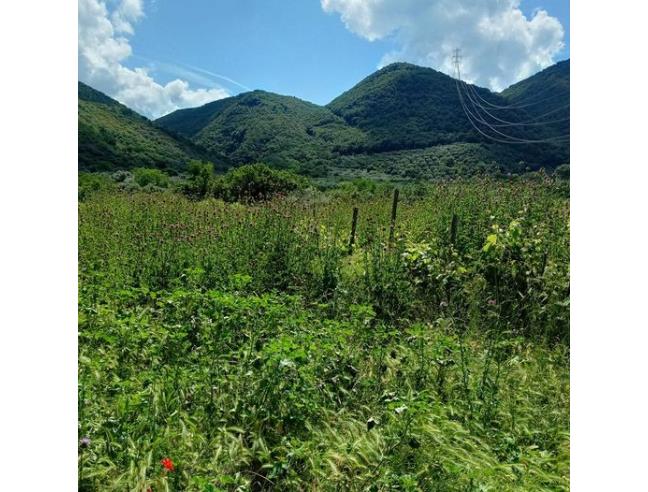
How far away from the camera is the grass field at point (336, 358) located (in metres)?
2.55

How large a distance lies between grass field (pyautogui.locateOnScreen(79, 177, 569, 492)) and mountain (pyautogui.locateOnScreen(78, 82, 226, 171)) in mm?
19541

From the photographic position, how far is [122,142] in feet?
A: 118

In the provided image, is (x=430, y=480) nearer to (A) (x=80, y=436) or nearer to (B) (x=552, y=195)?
(A) (x=80, y=436)

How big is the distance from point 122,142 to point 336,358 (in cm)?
3677

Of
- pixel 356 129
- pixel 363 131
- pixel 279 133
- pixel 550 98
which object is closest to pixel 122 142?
pixel 279 133

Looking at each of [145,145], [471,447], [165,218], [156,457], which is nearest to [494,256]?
[471,447]

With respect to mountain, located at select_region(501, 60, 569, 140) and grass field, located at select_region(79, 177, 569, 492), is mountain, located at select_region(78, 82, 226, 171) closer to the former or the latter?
grass field, located at select_region(79, 177, 569, 492)

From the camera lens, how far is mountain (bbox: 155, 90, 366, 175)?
39438 millimetres

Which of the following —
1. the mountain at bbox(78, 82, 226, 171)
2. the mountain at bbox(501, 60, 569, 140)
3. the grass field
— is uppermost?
the mountain at bbox(78, 82, 226, 171)

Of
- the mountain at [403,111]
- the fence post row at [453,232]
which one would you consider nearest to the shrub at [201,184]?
the fence post row at [453,232]

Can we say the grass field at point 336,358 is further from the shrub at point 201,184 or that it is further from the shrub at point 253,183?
the shrub at point 201,184

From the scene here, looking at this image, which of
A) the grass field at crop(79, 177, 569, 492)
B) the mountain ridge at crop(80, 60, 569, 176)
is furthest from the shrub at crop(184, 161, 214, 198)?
the mountain ridge at crop(80, 60, 569, 176)

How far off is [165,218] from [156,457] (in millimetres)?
6308

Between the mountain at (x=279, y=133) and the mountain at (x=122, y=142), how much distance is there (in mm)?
3454
